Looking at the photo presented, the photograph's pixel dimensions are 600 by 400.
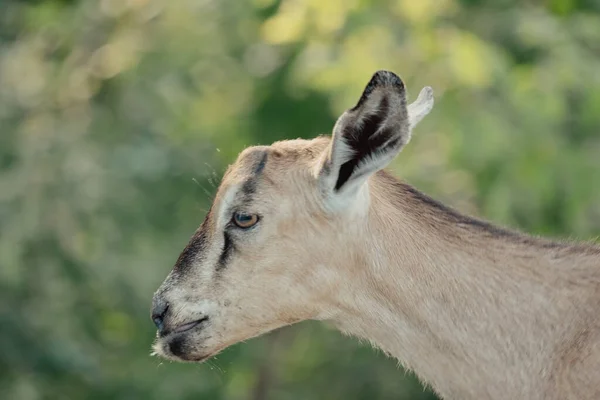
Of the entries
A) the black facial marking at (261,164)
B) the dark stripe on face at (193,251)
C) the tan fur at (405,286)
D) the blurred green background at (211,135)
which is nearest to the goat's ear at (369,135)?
the tan fur at (405,286)

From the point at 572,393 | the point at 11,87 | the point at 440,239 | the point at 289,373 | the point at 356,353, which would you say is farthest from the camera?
the point at 289,373

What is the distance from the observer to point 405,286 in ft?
19.1

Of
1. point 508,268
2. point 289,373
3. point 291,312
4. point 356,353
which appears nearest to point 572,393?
point 508,268

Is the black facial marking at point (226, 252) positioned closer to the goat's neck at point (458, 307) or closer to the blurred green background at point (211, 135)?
the goat's neck at point (458, 307)

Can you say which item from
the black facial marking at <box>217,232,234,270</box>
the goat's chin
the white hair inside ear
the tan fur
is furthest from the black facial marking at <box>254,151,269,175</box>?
the goat's chin

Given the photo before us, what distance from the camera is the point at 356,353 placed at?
14898 millimetres

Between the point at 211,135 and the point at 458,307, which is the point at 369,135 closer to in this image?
the point at 458,307

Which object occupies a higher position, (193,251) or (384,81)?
(384,81)

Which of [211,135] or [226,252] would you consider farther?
[211,135]

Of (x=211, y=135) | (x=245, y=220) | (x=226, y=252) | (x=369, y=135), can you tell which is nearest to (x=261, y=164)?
(x=245, y=220)

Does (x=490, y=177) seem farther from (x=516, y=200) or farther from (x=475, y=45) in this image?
(x=475, y=45)

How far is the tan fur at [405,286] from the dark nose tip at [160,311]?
0.05 metres

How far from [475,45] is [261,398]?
6635 millimetres

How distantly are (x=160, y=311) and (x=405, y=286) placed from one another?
1.24 m
